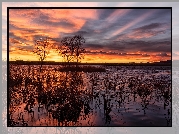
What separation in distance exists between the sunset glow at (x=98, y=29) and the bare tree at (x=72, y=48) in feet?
0.18

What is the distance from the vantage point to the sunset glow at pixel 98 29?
151 inches

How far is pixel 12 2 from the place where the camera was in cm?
387

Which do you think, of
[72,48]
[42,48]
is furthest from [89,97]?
[42,48]

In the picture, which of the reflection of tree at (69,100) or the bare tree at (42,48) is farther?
the reflection of tree at (69,100)

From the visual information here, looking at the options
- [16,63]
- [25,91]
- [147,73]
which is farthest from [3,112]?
[147,73]

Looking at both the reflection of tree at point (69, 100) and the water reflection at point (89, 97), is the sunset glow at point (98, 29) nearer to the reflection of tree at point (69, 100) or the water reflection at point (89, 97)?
the water reflection at point (89, 97)

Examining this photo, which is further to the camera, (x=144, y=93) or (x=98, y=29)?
(x=144, y=93)

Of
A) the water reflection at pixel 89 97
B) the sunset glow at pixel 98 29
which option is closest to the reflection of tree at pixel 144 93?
the water reflection at pixel 89 97

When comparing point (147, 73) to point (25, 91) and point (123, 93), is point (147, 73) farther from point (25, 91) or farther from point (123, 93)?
point (25, 91)

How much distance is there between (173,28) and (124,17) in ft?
2.18

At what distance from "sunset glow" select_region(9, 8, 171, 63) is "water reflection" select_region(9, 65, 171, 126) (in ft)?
0.85

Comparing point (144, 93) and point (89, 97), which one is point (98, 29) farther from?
point (144, 93)

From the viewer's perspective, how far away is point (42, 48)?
153 inches

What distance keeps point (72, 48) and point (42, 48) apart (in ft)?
1.31
